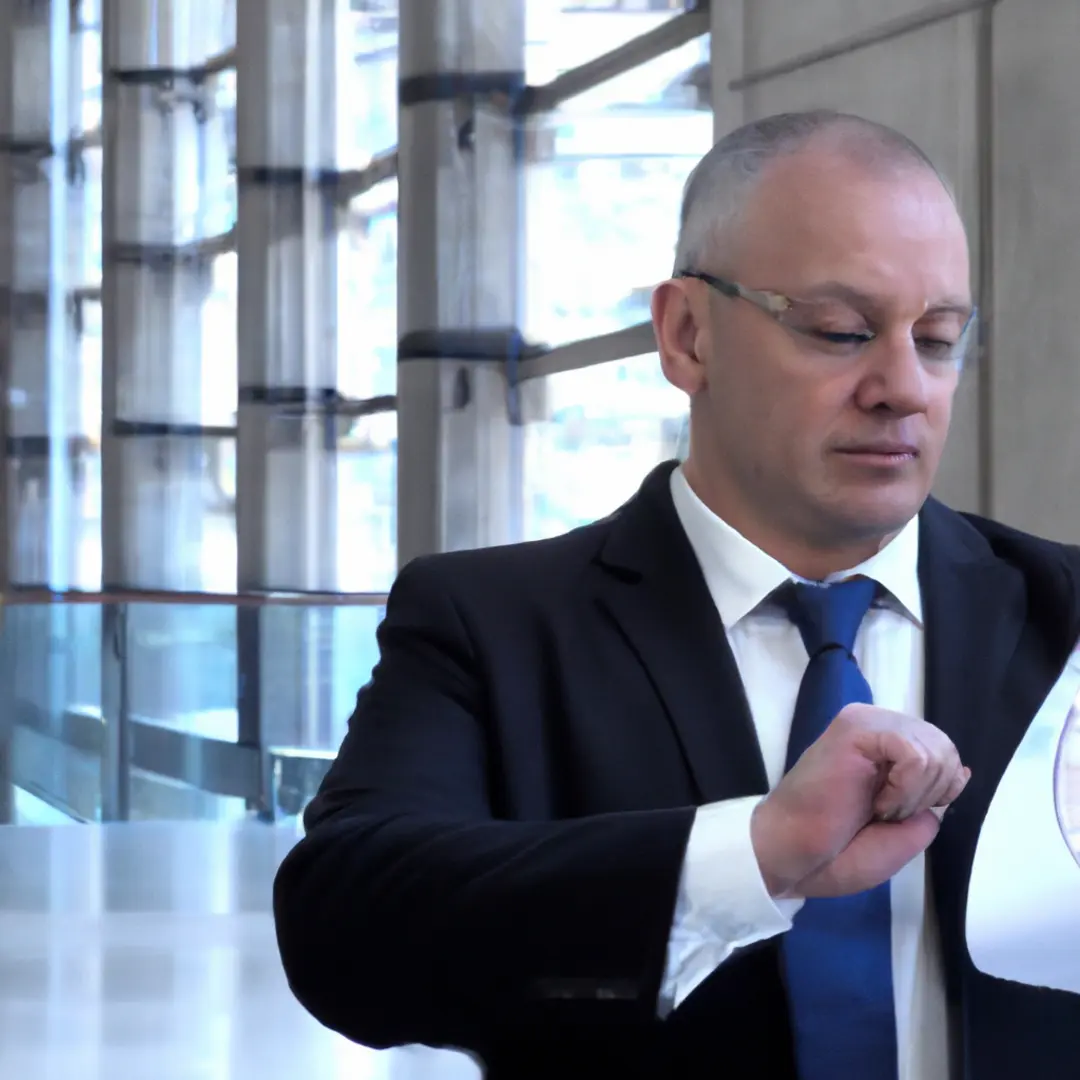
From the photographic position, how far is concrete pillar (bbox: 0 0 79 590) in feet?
64.3

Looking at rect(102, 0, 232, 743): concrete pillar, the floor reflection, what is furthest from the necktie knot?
rect(102, 0, 232, 743): concrete pillar

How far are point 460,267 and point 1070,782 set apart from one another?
34.5ft

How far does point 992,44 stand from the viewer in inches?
174

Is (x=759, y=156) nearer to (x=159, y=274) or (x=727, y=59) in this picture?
(x=727, y=59)

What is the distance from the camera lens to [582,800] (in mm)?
1358

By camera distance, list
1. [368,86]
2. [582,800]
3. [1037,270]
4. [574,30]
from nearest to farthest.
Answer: [582,800], [1037,270], [574,30], [368,86]

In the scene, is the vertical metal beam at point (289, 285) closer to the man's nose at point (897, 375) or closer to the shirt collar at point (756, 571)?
the shirt collar at point (756, 571)

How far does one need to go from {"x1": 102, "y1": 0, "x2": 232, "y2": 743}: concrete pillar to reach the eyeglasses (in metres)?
16.7

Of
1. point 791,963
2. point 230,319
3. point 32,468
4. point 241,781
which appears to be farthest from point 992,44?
point 32,468

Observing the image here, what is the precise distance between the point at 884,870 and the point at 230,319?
17.3m

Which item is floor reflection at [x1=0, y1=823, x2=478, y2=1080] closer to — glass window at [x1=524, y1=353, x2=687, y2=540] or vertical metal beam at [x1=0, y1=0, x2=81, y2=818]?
glass window at [x1=524, y1=353, x2=687, y2=540]

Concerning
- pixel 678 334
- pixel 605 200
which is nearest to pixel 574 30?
pixel 605 200

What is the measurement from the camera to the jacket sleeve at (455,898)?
1152 millimetres

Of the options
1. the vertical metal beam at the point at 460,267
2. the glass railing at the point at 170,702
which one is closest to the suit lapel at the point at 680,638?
the glass railing at the point at 170,702
